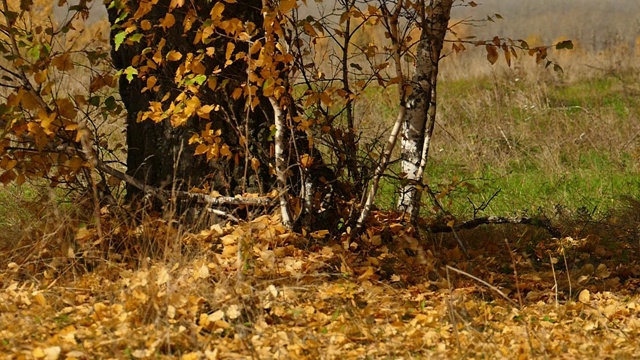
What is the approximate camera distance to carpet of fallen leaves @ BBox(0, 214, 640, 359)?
341 centimetres

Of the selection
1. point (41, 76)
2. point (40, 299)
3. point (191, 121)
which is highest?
point (41, 76)

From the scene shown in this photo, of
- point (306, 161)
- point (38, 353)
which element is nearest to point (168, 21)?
point (306, 161)

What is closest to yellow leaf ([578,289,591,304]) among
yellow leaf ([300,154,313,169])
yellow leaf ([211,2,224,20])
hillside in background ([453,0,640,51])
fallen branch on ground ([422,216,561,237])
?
fallen branch on ground ([422,216,561,237])

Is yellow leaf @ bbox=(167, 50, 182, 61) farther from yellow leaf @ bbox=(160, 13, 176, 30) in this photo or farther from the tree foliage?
yellow leaf @ bbox=(160, 13, 176, 30)

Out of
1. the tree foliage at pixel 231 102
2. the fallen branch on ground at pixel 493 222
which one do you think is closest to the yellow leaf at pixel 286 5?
the tree foliage at pixel 231 102

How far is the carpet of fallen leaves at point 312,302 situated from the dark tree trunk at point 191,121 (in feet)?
1.10

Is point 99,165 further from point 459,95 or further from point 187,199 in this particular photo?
point 459,95

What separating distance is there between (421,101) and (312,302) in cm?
172

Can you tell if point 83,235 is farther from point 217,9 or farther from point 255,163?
point 217,9

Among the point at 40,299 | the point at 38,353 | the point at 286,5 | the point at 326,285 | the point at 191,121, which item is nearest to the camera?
the point at 38,353

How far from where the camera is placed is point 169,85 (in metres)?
4.96

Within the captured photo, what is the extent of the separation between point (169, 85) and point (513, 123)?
4.93 meters

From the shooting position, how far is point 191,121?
4.98 metres

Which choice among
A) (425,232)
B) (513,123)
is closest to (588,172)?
(513,123)
